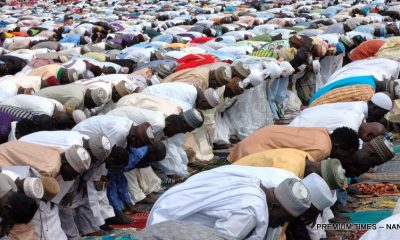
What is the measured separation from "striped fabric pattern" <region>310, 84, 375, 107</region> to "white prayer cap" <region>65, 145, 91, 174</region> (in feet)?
8.56

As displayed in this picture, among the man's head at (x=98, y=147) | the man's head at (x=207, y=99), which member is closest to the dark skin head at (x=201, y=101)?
the man's head at (x=207, y=99)

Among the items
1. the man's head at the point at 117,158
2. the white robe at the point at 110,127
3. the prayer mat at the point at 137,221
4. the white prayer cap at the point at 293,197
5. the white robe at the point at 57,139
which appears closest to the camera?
the white prayer cap at the point at 293,197

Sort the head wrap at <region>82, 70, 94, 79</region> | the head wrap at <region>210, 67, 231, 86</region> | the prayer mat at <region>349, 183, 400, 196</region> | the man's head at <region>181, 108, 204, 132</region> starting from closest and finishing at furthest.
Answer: the prayer mat at <region>349, 183, 400, 196</region>
the man's head at <region>181, 108, 204, 132</region>
the head wrap at <region>210, 67, 231, 86</region>
the head wrap at <region>82, 70, 94, 79</region>

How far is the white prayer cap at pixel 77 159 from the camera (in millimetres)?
4648

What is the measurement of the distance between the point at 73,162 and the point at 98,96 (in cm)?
219

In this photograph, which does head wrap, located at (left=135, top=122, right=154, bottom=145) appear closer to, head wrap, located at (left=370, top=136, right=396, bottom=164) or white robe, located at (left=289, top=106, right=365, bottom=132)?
white robe, located at (left=289, top=106, right=365, bottom=132)

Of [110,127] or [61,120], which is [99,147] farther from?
[61,120]

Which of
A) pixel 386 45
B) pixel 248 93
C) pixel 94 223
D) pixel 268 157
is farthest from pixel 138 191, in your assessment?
pixel 386 45

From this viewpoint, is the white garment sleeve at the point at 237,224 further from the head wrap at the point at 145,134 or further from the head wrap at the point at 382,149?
the head wrap at the point at 145,134

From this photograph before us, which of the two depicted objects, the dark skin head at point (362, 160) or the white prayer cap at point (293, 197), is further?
the dark skin head at point (362, 160)

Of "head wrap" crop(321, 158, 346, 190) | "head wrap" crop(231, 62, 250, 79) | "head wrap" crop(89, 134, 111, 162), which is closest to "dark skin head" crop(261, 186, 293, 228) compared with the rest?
"head wrap" crop(321, 158, 346, 190)

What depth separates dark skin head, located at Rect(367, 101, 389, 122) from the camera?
20.7 ft

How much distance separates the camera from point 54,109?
6164 millimetres

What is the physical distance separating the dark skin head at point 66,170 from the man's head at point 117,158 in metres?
0.50
